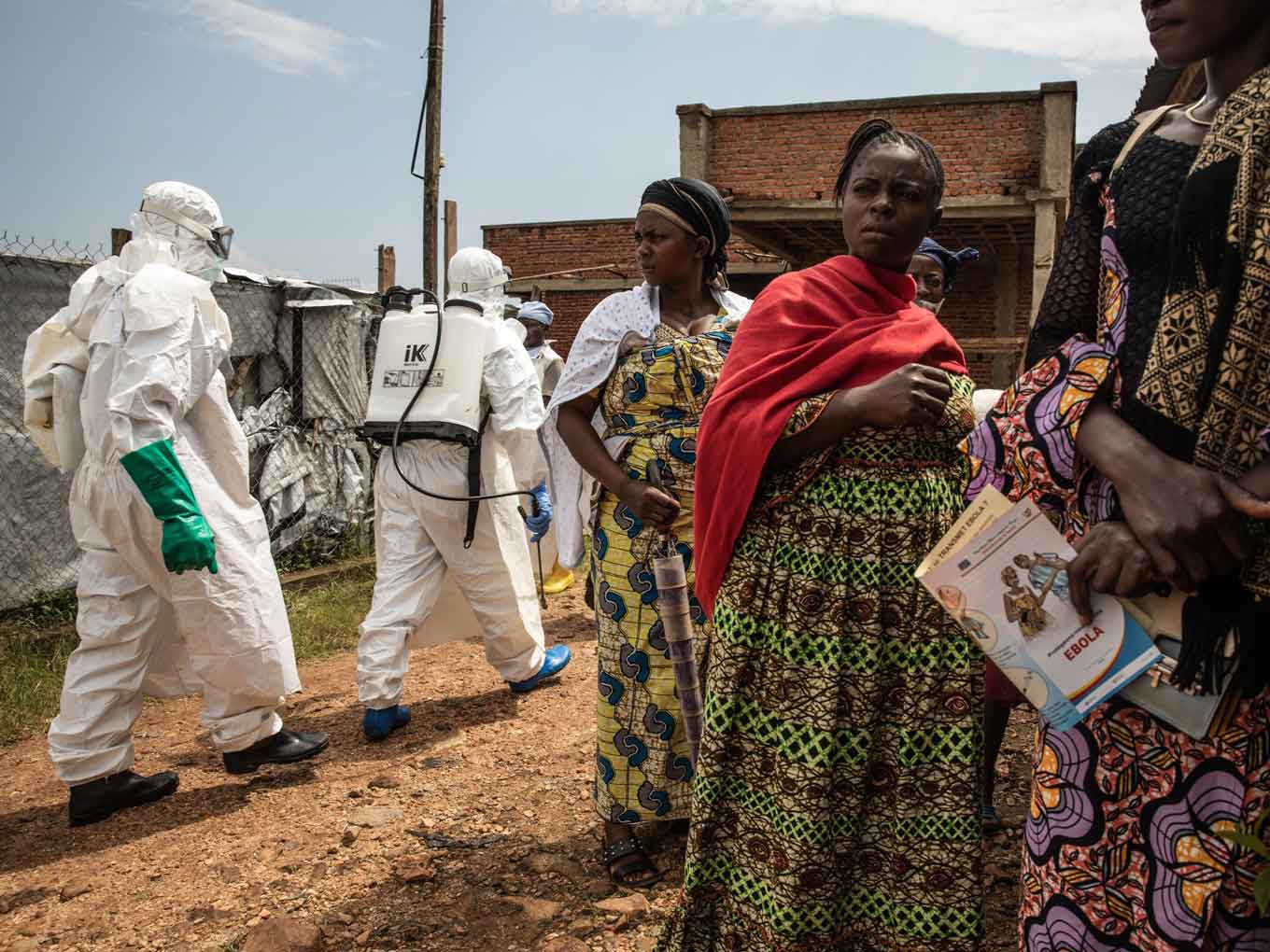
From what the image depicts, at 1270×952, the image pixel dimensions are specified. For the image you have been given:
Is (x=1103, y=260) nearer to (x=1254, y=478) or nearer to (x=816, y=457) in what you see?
(x=1254, y=478)

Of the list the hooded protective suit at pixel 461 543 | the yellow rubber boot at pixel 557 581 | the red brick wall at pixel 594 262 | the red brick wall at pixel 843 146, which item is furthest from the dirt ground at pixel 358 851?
the red brick wall at pixel 594 262

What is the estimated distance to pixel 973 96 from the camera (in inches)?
508

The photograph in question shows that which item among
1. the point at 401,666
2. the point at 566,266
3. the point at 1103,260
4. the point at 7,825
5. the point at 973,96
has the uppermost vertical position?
the point at 973,96

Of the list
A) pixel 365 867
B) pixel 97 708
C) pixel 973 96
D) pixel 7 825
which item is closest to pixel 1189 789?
pixel 365 867

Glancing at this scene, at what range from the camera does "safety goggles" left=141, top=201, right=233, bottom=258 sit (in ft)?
12.4

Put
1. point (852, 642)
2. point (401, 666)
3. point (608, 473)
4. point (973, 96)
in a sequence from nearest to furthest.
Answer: point (852, 642)
point (608, 473)
point (401, 666)
point (973, 96)

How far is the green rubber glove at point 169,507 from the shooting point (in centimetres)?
331

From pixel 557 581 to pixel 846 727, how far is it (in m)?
5.57

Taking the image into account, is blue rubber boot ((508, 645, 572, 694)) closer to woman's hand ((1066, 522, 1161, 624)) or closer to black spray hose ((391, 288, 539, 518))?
black spray hose ((391, 288, 539, 518))

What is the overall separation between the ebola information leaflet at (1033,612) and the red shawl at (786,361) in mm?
608

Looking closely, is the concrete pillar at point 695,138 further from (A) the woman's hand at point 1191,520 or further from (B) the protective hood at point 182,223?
(A) the woman's hand at point 1191,520

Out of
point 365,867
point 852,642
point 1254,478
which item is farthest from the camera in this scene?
point 365,867

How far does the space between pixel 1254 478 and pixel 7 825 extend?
407 centimetres

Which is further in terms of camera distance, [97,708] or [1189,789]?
[97,708]
